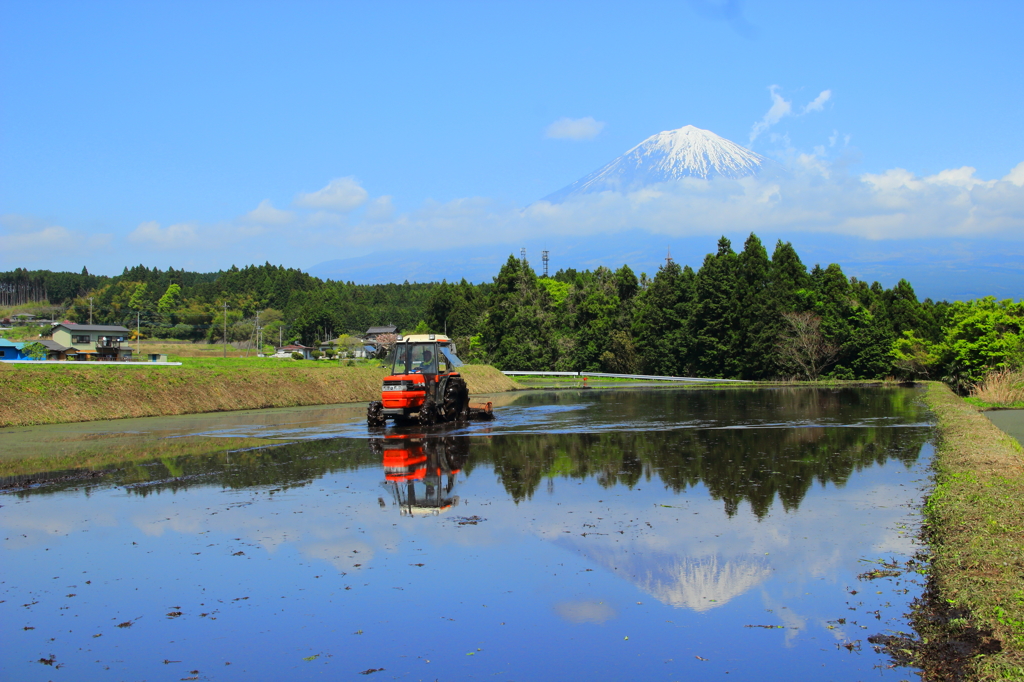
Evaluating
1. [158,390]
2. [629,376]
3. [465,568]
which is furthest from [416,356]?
[629,376]

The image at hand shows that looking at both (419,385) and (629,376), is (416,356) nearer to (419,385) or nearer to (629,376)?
(419,385)

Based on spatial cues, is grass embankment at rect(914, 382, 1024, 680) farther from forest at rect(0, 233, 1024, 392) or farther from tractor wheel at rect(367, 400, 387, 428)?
forest at rect(0, 233, 1024, 392)

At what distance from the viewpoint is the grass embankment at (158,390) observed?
82.6 ft

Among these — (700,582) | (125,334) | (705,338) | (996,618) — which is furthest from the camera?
(125,334)

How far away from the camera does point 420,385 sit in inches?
933

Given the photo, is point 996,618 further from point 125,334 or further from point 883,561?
point 125,334

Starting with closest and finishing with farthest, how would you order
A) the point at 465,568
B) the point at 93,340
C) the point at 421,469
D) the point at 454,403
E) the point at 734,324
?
the point at 465,568
the point at 421,469
the point at 454,403
the point at 734,324
the point at 93,340

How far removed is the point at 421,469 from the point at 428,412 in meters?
8.19

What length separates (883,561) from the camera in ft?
27.4

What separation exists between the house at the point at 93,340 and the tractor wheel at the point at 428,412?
2075 inches

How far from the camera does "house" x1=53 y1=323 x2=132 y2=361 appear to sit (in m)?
72.4

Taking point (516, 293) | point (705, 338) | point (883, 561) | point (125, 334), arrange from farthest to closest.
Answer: point (125, 334) < point (516, 293) < point (705, 338) < point (883, 561)

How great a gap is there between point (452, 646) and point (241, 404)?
2846 cm

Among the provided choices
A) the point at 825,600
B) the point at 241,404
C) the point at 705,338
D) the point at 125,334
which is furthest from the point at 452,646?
the point at 125,334
